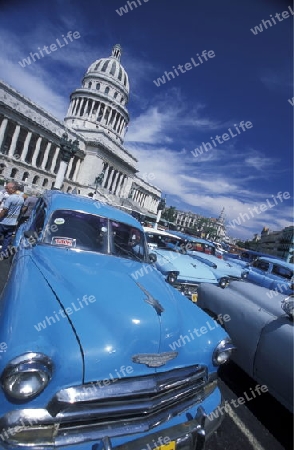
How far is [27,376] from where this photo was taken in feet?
4.92

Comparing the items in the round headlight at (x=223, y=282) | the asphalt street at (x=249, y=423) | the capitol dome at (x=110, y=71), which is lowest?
the asphalt street at (x=249, y=423)

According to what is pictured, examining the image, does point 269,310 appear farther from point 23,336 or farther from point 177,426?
point 23,336

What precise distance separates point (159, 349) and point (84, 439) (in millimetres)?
718

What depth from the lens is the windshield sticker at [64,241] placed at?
3.06 metres

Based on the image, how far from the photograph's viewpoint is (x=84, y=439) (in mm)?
1556

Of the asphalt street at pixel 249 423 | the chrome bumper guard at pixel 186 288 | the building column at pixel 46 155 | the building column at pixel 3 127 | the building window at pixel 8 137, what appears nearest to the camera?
the asphalt street at pixel 249 423

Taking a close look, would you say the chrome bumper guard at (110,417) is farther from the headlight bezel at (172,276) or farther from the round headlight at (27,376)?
the headlight bezel at (172,276)

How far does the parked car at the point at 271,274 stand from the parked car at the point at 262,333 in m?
5.73

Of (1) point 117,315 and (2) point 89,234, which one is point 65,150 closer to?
(2) point 89,234

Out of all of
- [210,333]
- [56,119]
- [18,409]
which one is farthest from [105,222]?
[56,119]

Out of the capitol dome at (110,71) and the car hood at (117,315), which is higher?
the capitol dome at (110,71)

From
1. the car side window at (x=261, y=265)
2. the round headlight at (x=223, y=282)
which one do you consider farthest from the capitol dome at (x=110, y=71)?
the round headlight at (x=223, y=282)

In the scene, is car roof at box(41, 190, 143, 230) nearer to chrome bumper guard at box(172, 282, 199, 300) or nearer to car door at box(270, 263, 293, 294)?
chrome bumper guard at box(172, 282, 199, 300)

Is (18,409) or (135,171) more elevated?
(135,171)
